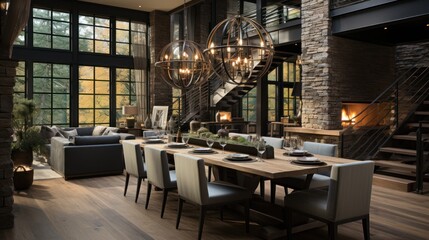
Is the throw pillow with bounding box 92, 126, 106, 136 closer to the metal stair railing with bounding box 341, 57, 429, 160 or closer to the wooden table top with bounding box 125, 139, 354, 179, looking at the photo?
the metal stair railing with bounding box 341, 57, 429, 160

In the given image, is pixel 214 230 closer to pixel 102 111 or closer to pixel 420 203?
pixel 420 203

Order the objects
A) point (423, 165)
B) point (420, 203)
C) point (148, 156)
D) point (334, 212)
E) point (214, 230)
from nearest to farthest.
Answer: point (334, 212), point (214, 230), point (148, 156), point (420, 203), point (423, 165)

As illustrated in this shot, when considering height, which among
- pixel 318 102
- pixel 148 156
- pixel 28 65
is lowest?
pixel 148 156

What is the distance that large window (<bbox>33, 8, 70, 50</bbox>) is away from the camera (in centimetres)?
1071

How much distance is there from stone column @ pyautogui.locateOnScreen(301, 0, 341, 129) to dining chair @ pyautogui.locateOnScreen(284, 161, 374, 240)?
4515mm

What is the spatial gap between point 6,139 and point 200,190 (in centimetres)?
229

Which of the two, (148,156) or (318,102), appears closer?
(148,156)

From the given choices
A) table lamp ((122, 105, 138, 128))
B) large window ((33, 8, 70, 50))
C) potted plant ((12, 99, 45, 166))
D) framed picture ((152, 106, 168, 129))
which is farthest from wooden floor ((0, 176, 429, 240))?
large window ((33, 8, 70, 50))

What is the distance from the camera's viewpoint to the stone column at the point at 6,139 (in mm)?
4074

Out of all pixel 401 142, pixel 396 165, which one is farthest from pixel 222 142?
pixel 401 142

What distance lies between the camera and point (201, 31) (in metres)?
13.3

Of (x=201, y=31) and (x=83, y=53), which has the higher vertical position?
(x=201, y=31)

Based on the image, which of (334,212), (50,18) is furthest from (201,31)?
(334,212)

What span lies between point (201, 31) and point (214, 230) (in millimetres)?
10322
